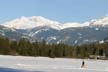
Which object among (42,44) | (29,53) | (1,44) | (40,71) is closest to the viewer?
(40,71)

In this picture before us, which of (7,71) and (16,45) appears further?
(16,45)

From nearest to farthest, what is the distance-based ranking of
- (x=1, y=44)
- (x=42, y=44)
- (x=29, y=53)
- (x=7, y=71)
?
(x=7, y=71), (x=1, y=44), (x=29, y=53), (x=42, y=44)

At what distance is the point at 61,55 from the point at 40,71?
478 feet

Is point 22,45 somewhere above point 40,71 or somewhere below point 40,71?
above

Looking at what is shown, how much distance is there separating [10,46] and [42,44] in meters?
24.1

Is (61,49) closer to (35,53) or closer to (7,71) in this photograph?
(35,53)

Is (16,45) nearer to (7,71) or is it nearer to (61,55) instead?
(61,55)

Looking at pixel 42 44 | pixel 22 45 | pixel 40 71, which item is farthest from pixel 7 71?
pixel 42 44

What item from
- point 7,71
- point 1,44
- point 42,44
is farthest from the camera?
point 42,44

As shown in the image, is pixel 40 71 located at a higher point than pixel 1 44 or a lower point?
lower

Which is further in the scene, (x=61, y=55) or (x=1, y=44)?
(x=61, y=55)

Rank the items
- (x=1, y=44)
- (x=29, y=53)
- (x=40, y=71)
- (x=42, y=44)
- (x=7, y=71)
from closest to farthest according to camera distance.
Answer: (x=7, y=71) < (x=40, y=71) < (x=1, y=44) < (x=29, y=53) < (x=42, y=44)

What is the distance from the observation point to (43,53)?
621 feet

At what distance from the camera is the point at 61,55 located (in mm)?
197875
